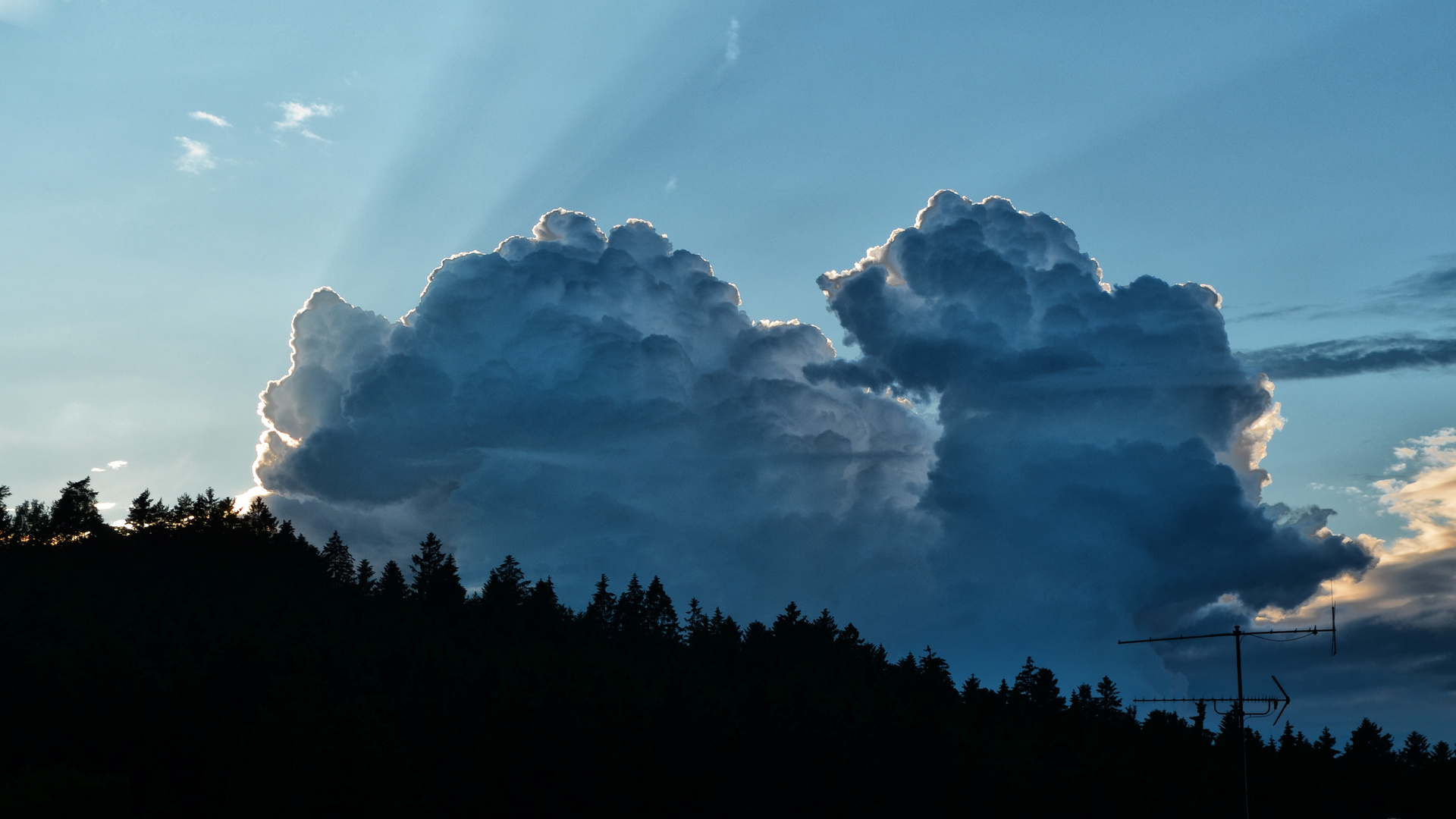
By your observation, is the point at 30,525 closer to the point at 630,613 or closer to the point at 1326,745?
the point at 630,613

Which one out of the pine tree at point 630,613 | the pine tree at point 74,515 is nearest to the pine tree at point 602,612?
the pine tree at point 630,613

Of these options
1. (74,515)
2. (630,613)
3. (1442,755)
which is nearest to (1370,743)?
(1442,755)

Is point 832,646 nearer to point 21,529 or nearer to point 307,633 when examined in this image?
point 307,633

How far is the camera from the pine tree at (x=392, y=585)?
601 feet

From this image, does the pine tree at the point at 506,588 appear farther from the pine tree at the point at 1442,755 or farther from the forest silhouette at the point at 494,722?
the pine tree at the point at 1442,755

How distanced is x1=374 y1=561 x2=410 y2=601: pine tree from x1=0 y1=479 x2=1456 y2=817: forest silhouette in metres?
0.46

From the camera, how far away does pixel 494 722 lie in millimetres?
104438

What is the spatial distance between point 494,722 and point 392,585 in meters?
86.7

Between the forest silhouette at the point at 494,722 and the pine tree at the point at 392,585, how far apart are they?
46 cm

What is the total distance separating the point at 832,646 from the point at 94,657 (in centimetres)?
11073

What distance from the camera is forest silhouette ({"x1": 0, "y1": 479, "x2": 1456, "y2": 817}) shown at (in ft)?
312

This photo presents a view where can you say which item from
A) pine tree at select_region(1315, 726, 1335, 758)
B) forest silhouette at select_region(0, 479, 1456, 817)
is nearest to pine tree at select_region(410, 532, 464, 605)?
forest silhouette at select_region(0, 479, 1456, 817)

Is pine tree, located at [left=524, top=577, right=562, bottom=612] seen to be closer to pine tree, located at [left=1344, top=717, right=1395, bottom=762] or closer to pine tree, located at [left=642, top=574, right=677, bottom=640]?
pine tree, located at [left=642, top=574, right=677, bottom=640]

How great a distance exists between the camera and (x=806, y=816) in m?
108
